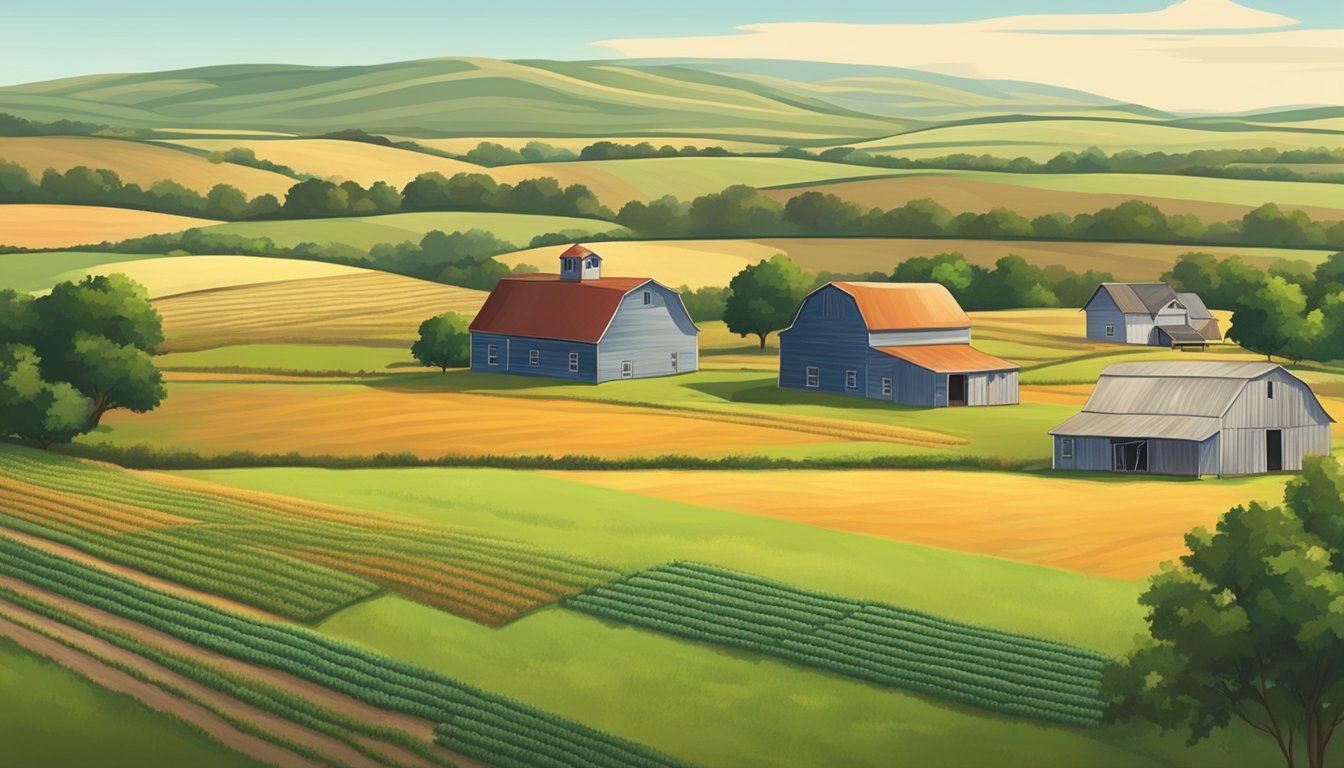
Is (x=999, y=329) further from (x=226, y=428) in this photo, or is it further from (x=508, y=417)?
(x=226, y=428)

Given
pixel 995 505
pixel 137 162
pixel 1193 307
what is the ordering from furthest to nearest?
1. pixel 137 162
2. pixel 1193 307
3. pixel 995 505

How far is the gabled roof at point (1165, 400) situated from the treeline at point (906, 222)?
7449cm

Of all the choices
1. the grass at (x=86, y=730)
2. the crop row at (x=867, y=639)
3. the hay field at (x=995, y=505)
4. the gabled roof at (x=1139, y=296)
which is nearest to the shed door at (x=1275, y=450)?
the hay field at (x=995, y=505)

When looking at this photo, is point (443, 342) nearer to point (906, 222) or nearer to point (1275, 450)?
point (1275, 450)

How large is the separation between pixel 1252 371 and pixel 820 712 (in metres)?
37.6

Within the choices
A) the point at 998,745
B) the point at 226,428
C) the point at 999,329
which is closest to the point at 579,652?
the point at 998,745

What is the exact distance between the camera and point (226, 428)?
69625 millimetres

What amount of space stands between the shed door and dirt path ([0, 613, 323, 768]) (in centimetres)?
4492

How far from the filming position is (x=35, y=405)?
63.1 metres

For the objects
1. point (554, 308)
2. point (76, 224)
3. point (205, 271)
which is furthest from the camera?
point (76, 224)

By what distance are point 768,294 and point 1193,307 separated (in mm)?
34278

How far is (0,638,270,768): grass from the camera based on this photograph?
30312 mm

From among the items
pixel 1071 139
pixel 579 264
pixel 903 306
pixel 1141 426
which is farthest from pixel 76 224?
pixel 1071 139

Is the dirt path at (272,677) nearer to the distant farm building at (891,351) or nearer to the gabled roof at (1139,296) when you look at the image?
the distant farm building at (891,351)
